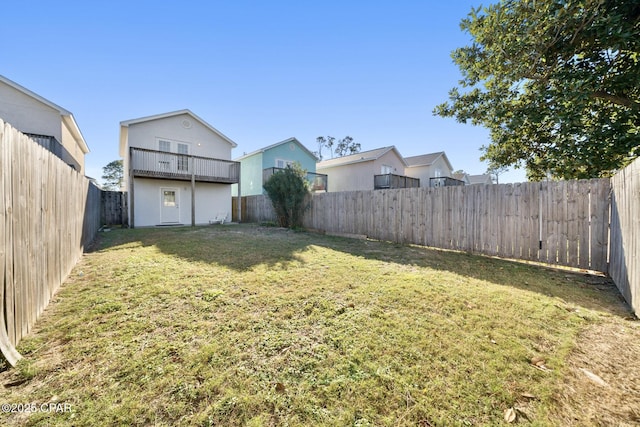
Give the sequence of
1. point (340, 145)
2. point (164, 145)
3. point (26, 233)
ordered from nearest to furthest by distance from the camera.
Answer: point (26, 233) < point (164, 145) < point (340, 145)

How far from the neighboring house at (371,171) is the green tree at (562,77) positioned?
435 inches

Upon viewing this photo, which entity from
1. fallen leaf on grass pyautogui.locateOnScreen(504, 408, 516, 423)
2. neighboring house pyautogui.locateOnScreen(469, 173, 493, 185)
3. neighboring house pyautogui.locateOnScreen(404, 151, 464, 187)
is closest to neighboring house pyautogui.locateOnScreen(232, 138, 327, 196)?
neighboring house pyautogui.locateOnScreen(404, 151, 464, 187)

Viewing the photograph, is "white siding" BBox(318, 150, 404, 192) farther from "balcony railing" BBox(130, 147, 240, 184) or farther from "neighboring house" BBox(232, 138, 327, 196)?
"balcony railing" BBox(130, 147, 240, 184)

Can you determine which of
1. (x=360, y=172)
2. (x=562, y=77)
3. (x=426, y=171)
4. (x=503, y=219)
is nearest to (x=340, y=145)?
(x=426, y=171)

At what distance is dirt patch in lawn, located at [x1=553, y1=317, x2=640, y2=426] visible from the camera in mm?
1613

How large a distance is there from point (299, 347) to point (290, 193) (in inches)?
369

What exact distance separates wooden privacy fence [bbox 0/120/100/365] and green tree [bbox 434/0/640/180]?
10.3m

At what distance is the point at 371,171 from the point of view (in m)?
20.8

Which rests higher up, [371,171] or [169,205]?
[371,171]

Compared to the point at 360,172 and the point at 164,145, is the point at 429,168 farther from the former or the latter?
the point at 164,145

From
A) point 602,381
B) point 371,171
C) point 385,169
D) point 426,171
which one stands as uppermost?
point 426,171

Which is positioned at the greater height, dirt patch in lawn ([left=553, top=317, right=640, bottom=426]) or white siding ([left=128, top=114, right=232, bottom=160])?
white siding ([left=128, top=114, right=232, bottom=160])

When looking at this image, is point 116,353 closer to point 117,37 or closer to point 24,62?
point 117,37

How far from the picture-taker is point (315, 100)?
15.7 m
